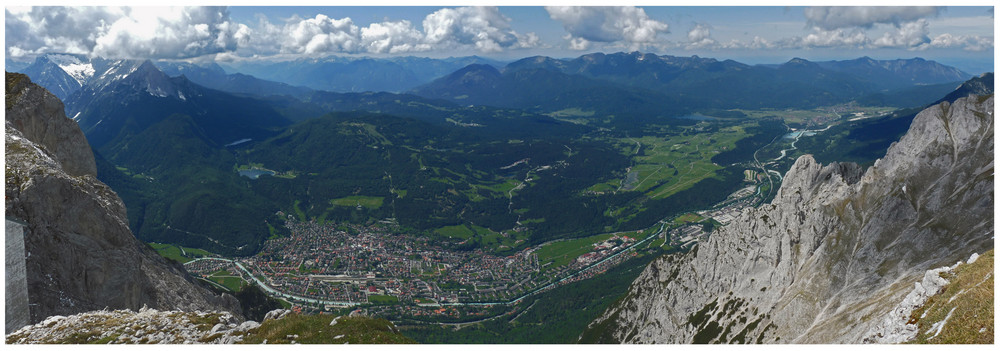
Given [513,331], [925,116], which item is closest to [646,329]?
[513,331]

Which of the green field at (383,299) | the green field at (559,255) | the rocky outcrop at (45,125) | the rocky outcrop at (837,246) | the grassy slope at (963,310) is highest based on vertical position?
the rocky outcrop at (45,125)

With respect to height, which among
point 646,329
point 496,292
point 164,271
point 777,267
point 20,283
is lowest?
point 496,292

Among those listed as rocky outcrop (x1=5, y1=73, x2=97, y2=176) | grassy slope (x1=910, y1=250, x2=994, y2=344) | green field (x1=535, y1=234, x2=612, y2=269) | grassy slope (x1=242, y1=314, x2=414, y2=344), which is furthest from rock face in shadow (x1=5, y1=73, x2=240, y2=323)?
green field (x1=535, y1=234, x2=612, y2=269)

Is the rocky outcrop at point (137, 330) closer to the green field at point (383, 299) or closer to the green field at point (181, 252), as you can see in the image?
the green field at point (383, 299)

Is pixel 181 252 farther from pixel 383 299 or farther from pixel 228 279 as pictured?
pixel 383 299

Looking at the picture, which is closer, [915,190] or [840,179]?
[915,190]

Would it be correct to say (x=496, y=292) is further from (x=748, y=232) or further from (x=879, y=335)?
(x=879, y=335)

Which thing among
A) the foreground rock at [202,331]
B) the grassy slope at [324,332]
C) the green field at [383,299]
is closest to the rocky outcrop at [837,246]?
the grassy slope at [324,332]

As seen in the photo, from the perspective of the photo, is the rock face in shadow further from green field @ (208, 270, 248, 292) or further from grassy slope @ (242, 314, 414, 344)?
green field @ (208, 270, 248, 292)
